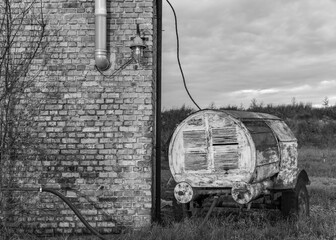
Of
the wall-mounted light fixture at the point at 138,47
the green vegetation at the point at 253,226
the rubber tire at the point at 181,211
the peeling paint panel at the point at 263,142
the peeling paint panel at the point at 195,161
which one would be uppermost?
the wall-mounted light fixture at the point at 138,47

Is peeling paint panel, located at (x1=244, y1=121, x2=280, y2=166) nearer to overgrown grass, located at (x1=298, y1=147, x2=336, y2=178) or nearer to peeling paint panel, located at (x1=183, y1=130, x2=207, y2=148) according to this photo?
peeling paint panel, located at (x1=183, y1=130, x2=207, y2=148)

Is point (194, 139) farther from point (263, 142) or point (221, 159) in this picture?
point (263, 142)

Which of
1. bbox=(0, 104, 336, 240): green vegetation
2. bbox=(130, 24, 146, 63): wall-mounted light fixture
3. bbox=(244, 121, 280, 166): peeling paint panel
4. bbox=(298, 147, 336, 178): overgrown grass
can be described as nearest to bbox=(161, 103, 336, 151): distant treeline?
bbox=(298, 147, 336, 178): overgrown grass

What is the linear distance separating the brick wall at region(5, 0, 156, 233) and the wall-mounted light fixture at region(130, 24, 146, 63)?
117 millimetres

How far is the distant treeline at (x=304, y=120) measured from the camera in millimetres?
23172

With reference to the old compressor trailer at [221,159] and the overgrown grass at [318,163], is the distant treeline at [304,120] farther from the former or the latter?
the old compressor trailer at [221,159]

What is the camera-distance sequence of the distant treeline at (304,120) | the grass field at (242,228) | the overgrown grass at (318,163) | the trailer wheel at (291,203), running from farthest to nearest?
the distant treeline at (304,120)
the overgrown grass at (318,163)
the trailer wheel at (291,203)
the grass field at (242,228)

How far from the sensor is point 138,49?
6797 mm

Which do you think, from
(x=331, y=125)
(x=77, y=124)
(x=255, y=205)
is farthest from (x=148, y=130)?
(x=331, y=125)

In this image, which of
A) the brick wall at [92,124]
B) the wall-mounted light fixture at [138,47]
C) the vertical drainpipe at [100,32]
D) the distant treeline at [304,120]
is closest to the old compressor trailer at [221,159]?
the brick wall at [92,124]

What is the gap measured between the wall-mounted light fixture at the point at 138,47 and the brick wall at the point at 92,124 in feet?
A: 0.38

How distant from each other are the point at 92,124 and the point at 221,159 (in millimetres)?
2163

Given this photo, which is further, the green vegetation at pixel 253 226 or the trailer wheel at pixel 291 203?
the trailer wheel at pixel 291 203

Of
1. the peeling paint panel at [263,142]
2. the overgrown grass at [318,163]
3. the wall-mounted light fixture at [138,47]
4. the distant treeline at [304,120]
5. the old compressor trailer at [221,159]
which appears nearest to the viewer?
the old compressor trailer at [221,159]
